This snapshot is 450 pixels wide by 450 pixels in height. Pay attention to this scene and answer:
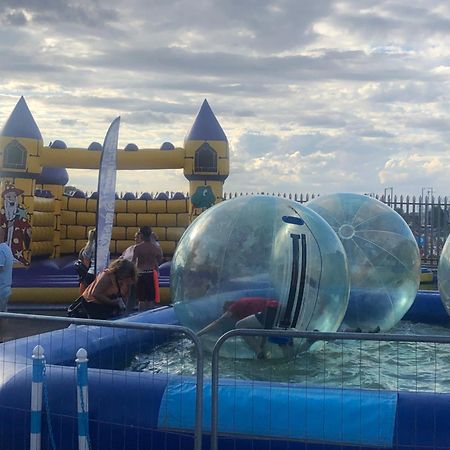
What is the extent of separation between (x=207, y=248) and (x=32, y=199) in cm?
974

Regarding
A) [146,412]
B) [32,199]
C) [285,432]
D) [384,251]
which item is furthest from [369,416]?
[32,199]

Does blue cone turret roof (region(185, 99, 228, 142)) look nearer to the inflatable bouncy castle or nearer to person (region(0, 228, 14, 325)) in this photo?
the inflatable bouncy castle

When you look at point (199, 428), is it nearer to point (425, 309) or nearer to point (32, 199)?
point (425, 309)

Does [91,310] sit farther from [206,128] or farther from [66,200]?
[66,200]

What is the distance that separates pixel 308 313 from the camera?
6398 millimetres

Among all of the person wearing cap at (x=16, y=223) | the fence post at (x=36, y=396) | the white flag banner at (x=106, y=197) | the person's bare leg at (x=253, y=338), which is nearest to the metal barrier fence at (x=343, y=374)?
the person's bare leg at (x=253, y=338)

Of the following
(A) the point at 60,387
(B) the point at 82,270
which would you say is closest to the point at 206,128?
(B) the point at 82,270

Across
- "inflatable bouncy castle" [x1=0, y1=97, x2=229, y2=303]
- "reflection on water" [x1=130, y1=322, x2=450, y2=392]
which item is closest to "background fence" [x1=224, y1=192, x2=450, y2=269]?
"inflatable bouncy castle" [x1=0, y1=97, x2=229, y2=303]

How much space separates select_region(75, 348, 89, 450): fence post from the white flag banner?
6129mm

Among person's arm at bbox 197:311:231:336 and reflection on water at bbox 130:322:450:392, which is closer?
reflection on water at bbox 130:322:450:392

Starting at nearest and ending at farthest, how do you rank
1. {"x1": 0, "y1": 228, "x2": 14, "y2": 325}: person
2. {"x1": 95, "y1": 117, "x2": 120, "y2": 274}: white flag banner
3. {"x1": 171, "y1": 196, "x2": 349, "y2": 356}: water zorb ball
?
{"x1": 171, "y1": 196, "x2": 349, "y2": 356}: water zorb ball < {"x1": 0, "y1": 228, "x2": 14, "y2": 325}: person < {"x1": 95, "y1": 117, "x2": 120, "y2": 274}: white flag banner

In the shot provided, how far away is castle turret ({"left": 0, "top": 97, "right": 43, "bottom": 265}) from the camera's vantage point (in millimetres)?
15109

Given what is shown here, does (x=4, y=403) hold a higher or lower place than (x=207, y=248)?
lower

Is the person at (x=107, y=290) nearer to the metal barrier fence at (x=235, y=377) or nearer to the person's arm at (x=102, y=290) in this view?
the person's arm at (x=102, y=290)
